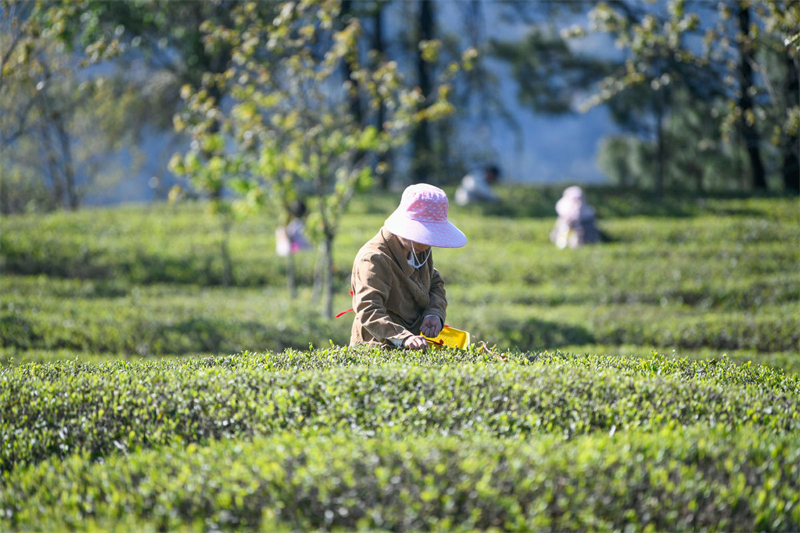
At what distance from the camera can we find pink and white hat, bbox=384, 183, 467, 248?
13.8ft

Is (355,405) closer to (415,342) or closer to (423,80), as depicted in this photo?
(415,342)

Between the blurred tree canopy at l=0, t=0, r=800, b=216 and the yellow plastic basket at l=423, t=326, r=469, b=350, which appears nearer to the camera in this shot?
the yellow plastic basket at l=423, t=326, r=469, b=350

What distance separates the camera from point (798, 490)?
10.0ft

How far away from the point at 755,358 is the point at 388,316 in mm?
5701

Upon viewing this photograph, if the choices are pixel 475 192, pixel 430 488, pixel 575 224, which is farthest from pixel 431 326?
pixel 475 192

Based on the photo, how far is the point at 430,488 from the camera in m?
2.82

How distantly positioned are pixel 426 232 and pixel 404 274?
1.11ft

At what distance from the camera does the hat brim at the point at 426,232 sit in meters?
4.17

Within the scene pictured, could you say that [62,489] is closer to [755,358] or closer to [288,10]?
[288,10]

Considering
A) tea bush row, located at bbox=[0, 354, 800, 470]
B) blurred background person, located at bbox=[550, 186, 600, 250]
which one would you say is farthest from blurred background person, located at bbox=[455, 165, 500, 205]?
tea bush row, located at bbox=[0, 354, 800, 470]

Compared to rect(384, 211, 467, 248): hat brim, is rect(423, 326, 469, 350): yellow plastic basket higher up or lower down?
lower down

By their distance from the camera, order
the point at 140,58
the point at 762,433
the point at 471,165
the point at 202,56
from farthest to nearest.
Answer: the point at 471,165 < the point at 140,58 < the point at 202,56 < the point at 762,433

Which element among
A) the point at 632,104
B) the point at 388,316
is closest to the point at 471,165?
the point at 632,104

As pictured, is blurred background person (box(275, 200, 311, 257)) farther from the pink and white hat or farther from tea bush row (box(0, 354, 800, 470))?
tea bush row (box(0, 354, 800, 470))
